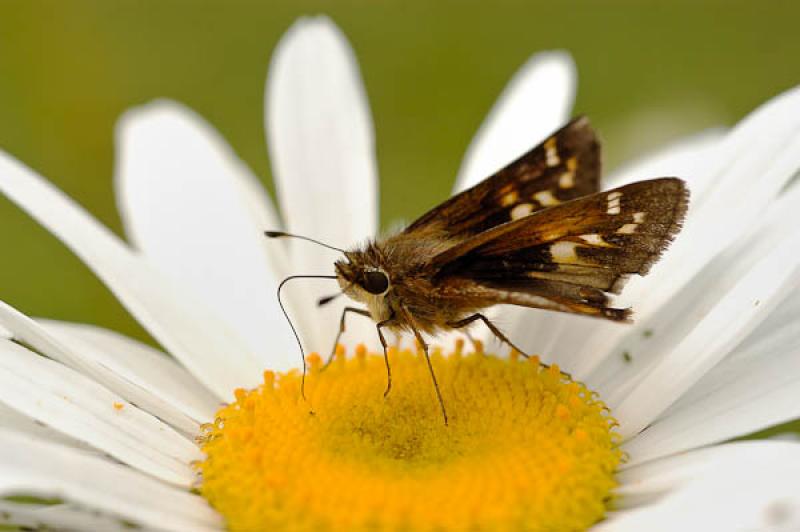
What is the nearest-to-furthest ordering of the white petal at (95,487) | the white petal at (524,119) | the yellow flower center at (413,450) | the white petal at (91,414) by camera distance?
the white petal at (95,487), the yellow flower center at (413,450), the white petal at (91,414), the white petal at (524,119)

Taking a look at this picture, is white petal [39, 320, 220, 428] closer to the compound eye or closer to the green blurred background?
the compound eye

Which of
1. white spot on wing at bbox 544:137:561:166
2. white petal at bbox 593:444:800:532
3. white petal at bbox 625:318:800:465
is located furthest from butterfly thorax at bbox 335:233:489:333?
white petal at bbox 593:444:800:532

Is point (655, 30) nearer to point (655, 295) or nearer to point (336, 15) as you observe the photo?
point (336, 15)

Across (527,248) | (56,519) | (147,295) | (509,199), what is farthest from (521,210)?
(56,519)

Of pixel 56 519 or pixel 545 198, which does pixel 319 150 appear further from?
pixel 56 519

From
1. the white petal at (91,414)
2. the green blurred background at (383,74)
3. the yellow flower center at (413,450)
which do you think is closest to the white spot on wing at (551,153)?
the yellow flower center at (413,450)

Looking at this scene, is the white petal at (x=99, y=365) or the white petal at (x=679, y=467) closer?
the white petal at (x=679, y=467)

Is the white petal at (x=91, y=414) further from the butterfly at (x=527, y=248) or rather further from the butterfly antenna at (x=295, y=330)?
the butterfly at (x=527, y=248)

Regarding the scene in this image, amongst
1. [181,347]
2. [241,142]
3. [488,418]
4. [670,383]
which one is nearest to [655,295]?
[670,383]
